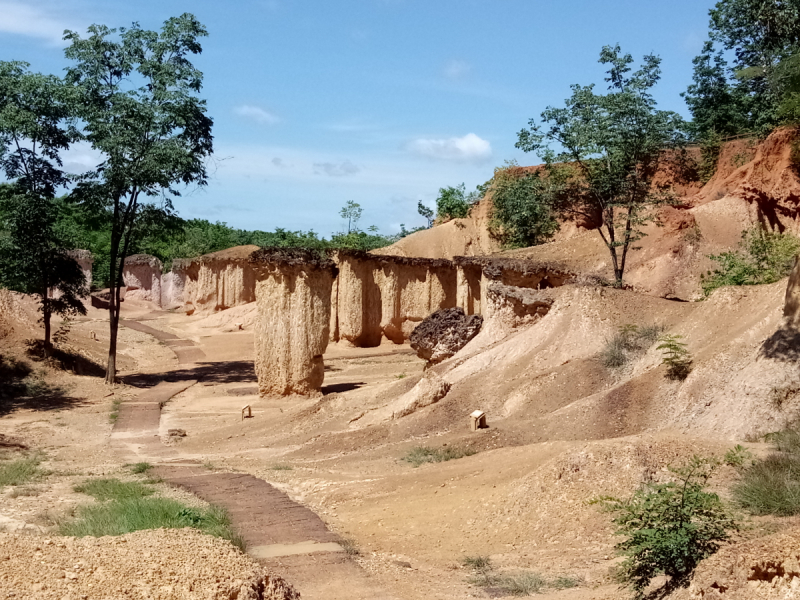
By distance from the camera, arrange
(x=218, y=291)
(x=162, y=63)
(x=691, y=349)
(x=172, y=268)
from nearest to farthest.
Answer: (x=691, y=349) < (x=162, y=63) < (x=218, y=291) < (x=172, y=268)

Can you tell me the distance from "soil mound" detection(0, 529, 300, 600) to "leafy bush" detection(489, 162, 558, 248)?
18899 mm

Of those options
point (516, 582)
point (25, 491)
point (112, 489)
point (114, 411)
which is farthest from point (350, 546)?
point (114, 411)

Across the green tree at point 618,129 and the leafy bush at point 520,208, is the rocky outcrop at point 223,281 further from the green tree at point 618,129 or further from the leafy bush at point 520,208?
the green tree at point 618,129

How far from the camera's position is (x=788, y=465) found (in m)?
8.38

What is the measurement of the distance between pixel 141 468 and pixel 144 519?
14.1 ft

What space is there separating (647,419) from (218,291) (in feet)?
103

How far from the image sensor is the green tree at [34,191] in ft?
73.4

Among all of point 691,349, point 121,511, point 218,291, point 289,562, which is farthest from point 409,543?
point 218,291

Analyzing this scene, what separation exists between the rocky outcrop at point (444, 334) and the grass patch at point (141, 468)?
8.18 metres

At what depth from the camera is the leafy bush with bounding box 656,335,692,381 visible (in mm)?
12695

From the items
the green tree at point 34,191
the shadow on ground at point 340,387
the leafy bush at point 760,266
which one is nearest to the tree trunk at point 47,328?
the green tree at point 34,191

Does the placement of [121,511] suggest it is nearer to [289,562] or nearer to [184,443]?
[289,562]

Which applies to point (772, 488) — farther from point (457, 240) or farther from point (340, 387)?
point (457, 240)

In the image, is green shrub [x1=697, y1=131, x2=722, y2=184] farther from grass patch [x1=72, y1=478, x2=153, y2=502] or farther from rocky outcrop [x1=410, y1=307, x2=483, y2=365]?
grass patch [x1=72, y1=478, x2=153, y2=502]
